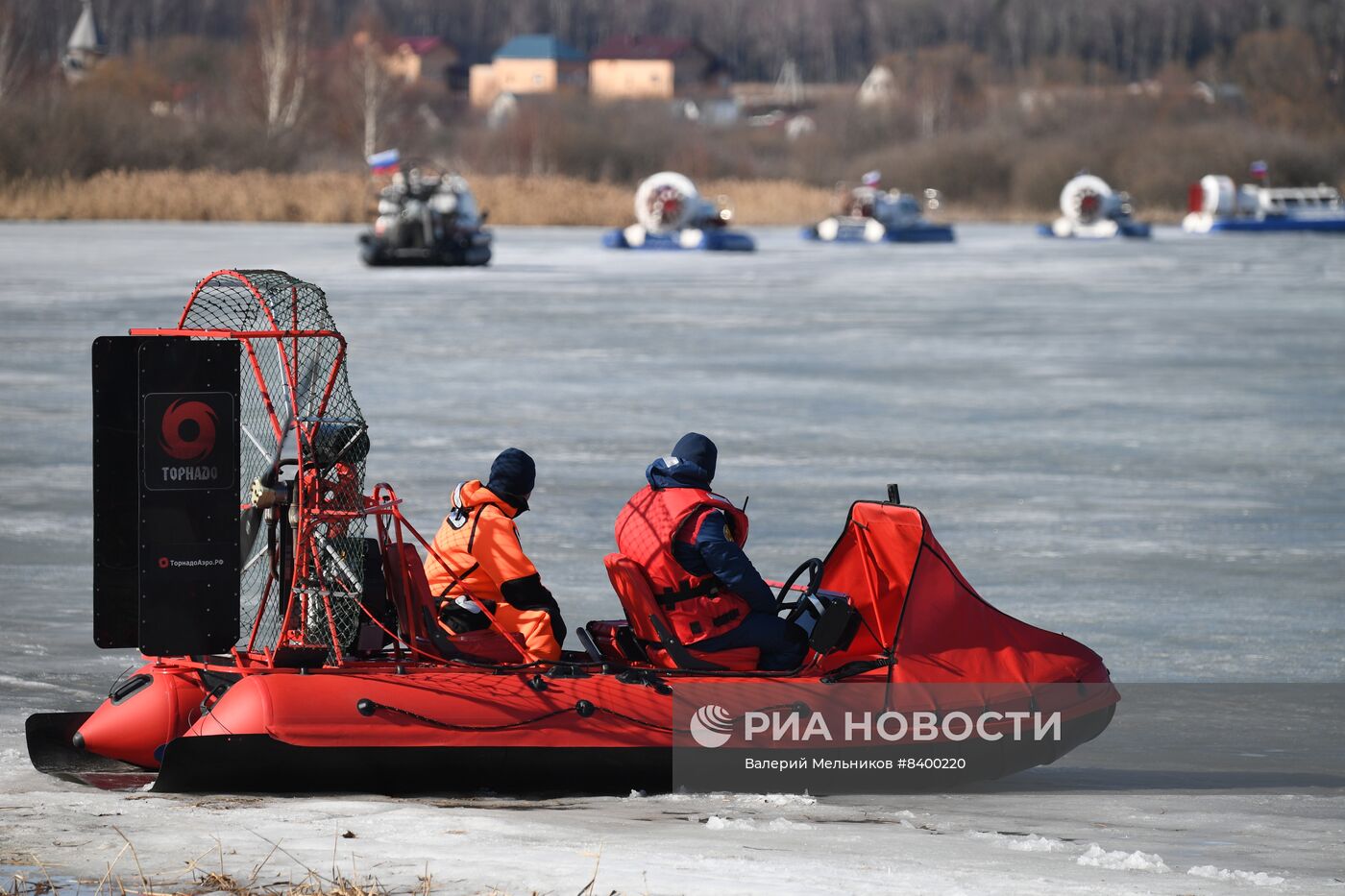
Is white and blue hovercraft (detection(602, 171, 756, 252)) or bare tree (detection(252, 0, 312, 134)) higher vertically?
bare tree (detection(252, 0, 312, 134))

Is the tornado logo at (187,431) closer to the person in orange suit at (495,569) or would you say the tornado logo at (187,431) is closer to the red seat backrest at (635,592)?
the person in orange suit at (495,569)

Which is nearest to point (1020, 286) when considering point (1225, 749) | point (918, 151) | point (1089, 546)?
point (1089, 546)

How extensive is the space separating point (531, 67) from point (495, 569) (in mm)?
124748

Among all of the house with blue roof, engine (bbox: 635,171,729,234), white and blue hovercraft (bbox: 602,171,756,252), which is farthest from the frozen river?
the house with blue roof

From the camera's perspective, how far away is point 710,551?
5578 mm

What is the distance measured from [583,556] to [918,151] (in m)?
57.3

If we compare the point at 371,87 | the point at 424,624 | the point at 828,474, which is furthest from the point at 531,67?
the point at 424,624

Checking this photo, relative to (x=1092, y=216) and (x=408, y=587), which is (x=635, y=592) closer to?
(x=408, y=587)

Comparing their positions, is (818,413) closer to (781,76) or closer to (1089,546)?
(1089,546)

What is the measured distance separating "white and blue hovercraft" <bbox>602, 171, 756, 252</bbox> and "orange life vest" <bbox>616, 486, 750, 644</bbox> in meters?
32.8

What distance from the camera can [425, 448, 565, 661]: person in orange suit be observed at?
226 inches

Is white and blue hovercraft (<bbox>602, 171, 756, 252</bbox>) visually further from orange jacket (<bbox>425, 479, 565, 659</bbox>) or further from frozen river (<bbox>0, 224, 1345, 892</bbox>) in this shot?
orange jacket (<bbox>425, 479, 565, 659</bbox>)

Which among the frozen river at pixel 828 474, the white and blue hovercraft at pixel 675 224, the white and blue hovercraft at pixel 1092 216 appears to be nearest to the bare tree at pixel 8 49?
the white and blue hovercraft at pixel 675 224

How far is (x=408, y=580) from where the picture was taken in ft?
18.8
